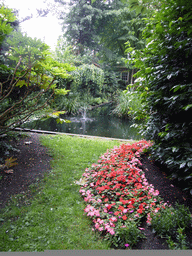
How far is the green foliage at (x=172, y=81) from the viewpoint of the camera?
191cm

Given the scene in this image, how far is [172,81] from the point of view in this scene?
2268mm

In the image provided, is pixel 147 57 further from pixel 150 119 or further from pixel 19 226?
pixel 19 226

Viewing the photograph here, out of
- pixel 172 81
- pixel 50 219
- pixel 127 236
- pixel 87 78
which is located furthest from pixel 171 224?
pixel 87 78

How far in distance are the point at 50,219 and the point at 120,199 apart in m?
0.84

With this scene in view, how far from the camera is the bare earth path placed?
63.6 inches

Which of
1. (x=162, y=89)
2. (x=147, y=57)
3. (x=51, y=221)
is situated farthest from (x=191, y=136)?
(x=51, y=221)

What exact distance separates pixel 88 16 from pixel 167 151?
51.1 feet

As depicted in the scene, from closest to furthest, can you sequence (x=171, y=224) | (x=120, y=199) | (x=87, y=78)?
(x=171, y=224)
(x=120, y=199)
(x=87, y=78)

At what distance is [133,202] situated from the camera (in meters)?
1.97

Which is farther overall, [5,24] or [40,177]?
[40,177]

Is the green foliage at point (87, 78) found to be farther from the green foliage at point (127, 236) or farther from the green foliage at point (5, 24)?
the green foliage at point (127, 236)

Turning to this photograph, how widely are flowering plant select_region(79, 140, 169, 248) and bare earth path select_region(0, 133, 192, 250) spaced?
11 centimetres

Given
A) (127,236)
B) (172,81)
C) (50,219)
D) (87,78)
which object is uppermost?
Answer: (87,78)

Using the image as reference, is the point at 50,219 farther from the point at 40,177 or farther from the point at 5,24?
the point at 5,24
